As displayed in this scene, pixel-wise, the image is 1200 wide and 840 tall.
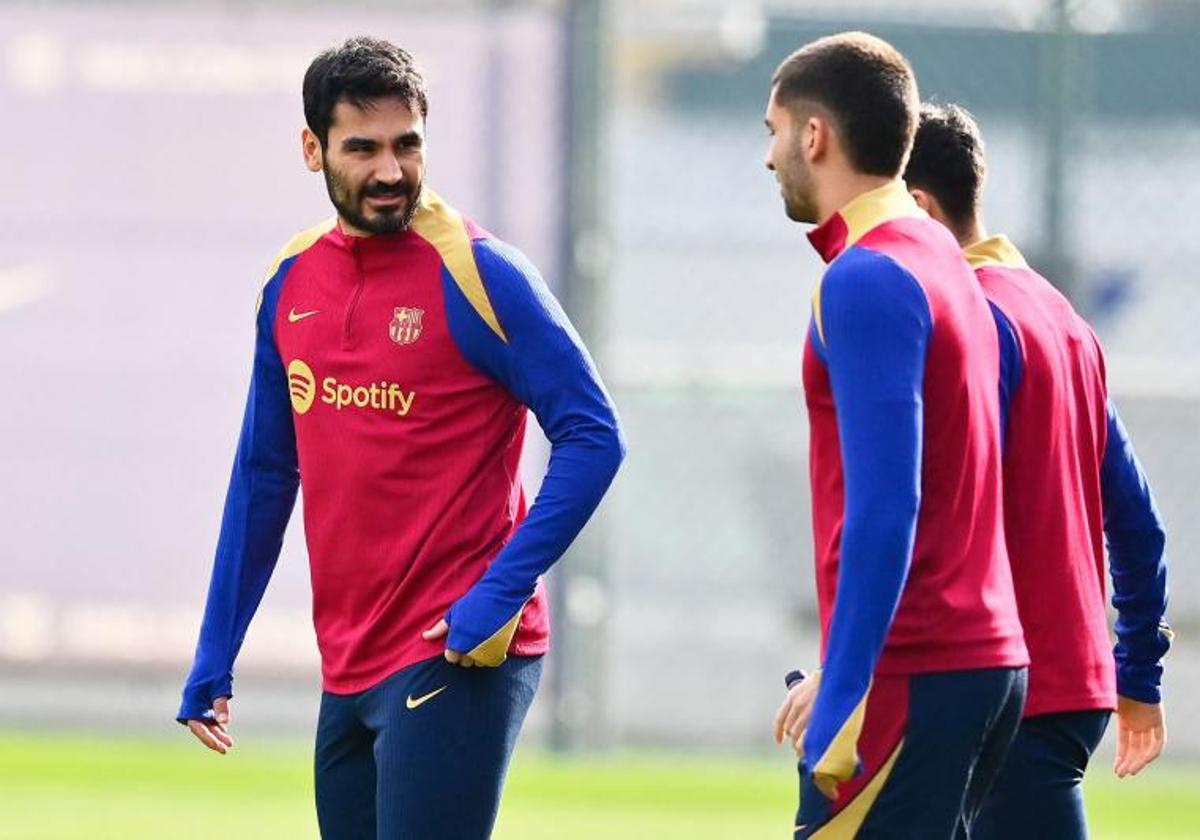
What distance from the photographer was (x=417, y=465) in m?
4.42

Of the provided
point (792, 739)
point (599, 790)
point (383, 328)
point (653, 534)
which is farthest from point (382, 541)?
point (653, 534)

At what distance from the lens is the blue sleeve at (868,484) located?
3492 mm

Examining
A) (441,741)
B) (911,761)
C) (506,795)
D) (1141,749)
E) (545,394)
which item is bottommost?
(506,795)

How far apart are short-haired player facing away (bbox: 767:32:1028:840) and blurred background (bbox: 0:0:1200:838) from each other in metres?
5.62

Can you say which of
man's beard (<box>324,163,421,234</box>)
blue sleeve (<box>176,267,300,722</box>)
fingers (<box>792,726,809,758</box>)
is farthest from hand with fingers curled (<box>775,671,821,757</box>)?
blue sleeve (<box>176,267,300,722</box>)

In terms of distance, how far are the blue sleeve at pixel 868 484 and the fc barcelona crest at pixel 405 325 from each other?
1120mm

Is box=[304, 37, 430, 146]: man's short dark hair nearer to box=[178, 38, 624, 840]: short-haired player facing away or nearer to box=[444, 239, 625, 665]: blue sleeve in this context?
box=[178, 38, 624, 840]: short-haired player facing away

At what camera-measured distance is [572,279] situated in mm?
9414

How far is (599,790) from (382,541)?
453 cm

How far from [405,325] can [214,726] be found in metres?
0.92

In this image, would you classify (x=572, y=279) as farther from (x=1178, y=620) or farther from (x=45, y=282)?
(x=1178, y=620)

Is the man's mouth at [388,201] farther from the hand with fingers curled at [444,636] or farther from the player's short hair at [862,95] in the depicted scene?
the player's short hair at [862,95]

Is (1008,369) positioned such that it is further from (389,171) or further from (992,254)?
(389,171)

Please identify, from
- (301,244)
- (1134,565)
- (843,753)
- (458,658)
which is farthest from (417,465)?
(1134,565)
